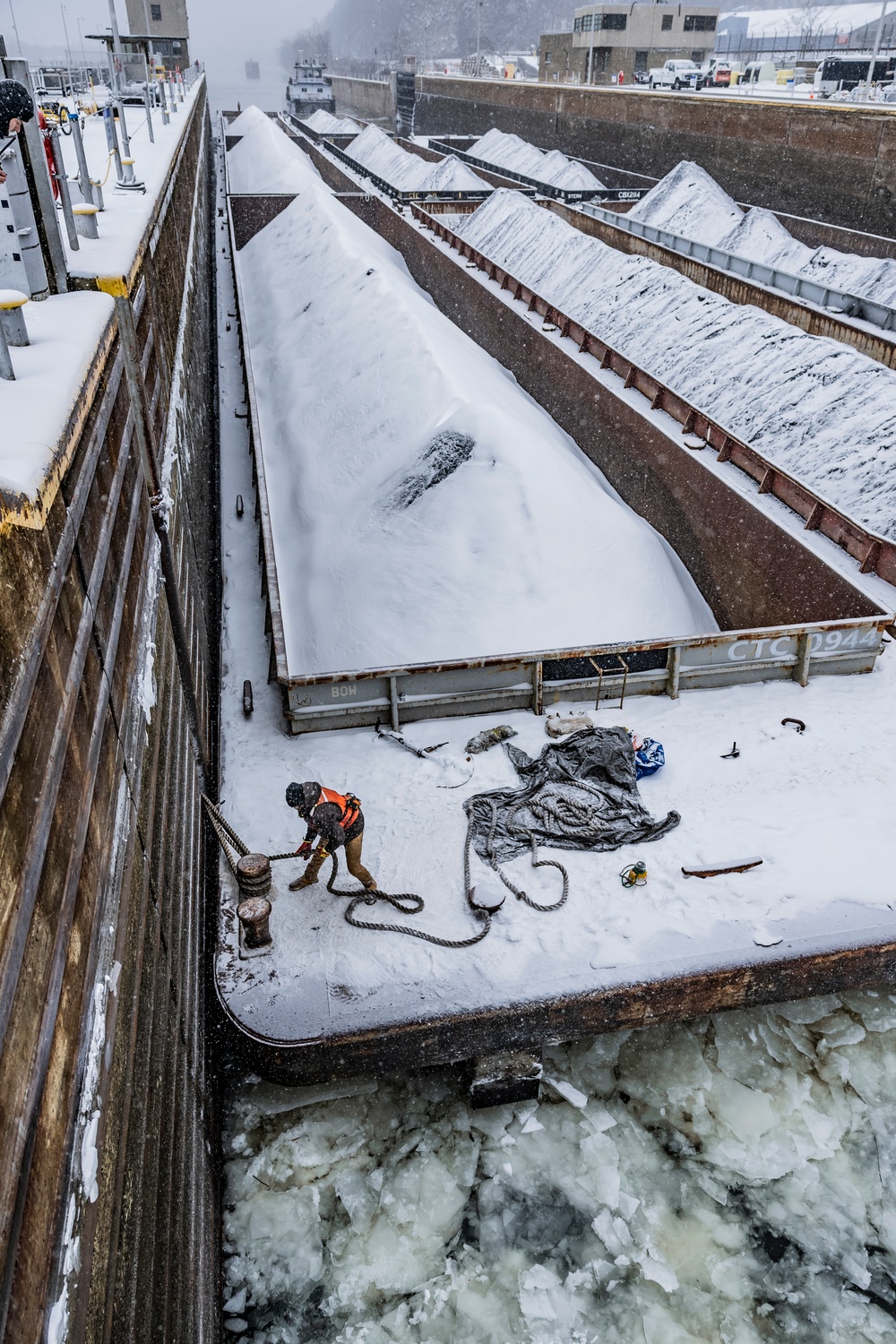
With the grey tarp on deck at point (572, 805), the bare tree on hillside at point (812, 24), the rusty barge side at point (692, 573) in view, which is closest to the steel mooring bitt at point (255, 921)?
the grey tarp on deck at point (572, 805)

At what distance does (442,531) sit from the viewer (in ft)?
28.2

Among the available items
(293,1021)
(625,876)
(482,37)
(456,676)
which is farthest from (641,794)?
(482,37)

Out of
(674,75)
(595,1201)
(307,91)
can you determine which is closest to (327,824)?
(595,1201)

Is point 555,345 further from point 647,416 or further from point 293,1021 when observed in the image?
point 293,1021

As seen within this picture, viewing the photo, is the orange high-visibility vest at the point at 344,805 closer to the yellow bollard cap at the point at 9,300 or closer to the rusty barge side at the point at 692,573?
the rusty barge side at the point at 692,573

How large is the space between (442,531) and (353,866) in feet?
13.6

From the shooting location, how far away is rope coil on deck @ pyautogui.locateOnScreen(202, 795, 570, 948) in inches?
203

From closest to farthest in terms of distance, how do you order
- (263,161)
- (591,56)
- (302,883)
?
(302,883), (263,161), (591,56)

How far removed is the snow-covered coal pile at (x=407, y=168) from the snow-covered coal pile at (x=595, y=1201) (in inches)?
1117

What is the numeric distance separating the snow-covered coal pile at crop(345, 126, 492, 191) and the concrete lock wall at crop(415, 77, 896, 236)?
22.6ft

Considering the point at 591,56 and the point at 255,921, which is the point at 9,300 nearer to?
the point at 255,921

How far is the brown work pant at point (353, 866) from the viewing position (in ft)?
17.3

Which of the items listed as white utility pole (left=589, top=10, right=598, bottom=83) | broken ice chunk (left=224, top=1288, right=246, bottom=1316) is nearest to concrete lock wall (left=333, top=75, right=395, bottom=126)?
white utility pole (left=589, top=10, right=598, bottom=83)

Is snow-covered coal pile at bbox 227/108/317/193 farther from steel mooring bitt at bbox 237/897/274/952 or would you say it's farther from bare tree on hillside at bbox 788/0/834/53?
bare tree on hillside at bbox 788/0/834/53
